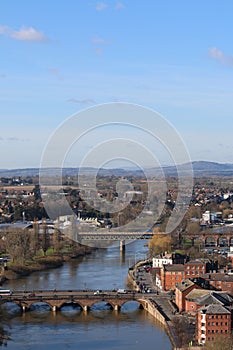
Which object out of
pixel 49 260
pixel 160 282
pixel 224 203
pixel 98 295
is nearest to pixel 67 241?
pixel 49 260

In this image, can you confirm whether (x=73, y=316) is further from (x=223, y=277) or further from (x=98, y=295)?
(x=223, y=277)

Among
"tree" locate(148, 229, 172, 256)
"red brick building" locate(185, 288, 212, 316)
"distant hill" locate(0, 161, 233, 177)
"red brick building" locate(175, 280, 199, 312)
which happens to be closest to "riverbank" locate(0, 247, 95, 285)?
"tree" locate(148, 229, 172, 256)

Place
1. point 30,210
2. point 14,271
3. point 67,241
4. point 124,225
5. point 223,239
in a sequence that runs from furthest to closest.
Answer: point 30,210
point 124,225
point 223,239
point 67,241
point 14,271

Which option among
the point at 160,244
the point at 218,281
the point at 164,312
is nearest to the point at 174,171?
the point at 160,244

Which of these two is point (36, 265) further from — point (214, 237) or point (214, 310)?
point (214, 310)

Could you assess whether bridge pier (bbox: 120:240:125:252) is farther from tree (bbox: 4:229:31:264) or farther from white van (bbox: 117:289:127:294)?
white van (bbox: 117:289:127:294)
